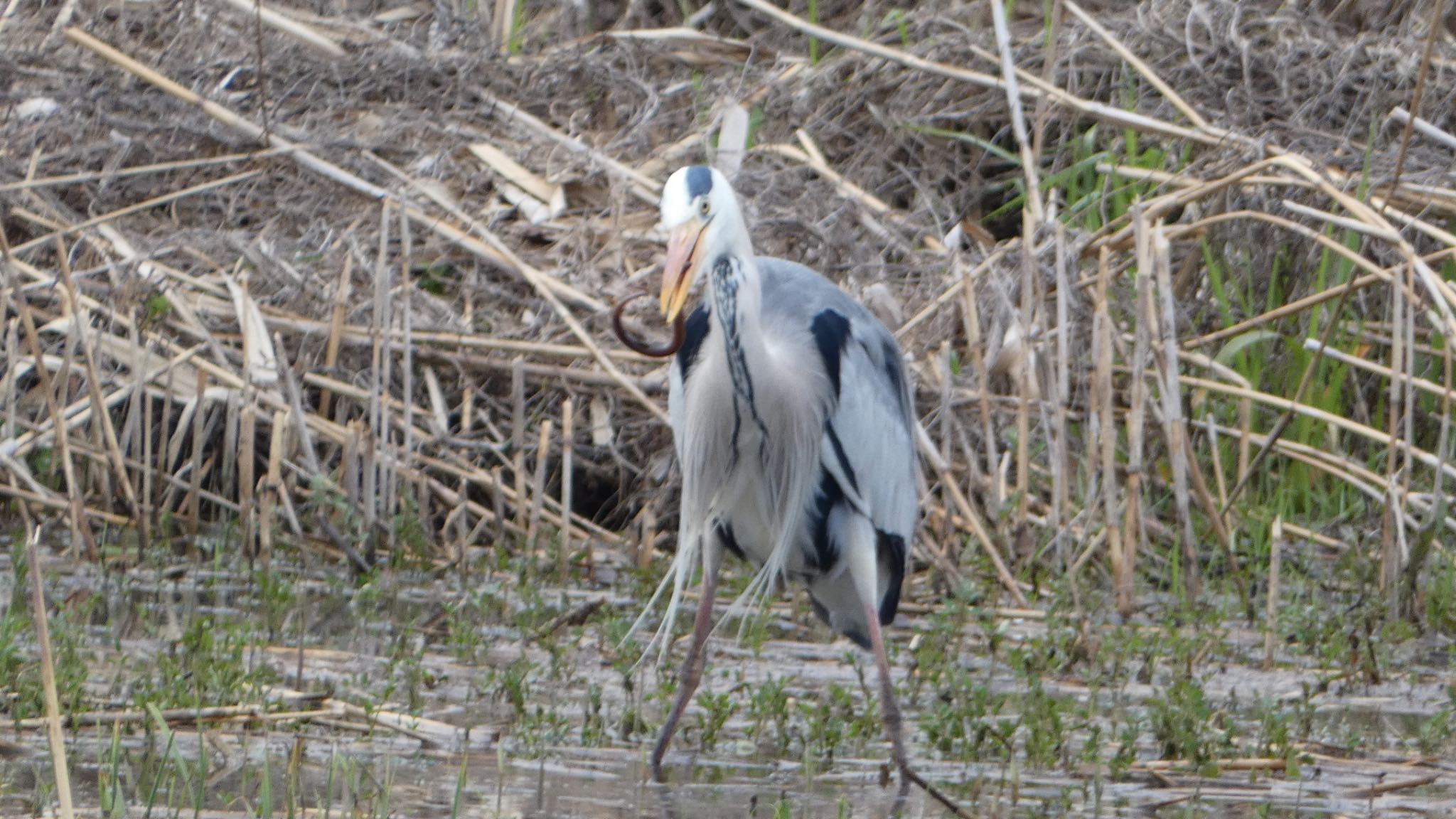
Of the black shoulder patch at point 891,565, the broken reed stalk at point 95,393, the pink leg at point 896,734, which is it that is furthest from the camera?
the broken reed stalk at point 95,393

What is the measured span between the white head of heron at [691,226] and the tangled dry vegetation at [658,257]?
6.31ft

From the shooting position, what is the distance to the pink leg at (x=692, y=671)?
4496 mm

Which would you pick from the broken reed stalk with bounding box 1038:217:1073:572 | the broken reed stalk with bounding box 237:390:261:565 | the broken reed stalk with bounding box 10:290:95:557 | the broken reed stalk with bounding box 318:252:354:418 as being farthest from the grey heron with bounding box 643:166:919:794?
the broken reed stalk with bounding box 318:252:354:418

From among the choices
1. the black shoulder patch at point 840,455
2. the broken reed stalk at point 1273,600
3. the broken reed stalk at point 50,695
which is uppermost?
the black shoulder patch at point 840,455

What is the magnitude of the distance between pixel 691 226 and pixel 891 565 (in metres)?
1.56

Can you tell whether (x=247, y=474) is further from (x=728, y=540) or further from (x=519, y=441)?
(x=728, y=540)

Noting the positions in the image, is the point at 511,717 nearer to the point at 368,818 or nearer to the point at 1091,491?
the point at 368,818

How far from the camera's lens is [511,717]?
4.69m

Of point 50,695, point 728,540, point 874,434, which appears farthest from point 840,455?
point 50,695

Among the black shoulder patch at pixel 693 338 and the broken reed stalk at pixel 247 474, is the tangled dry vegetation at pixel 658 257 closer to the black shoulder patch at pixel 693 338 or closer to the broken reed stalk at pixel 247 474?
the broken reed stalk at pixel 247 474

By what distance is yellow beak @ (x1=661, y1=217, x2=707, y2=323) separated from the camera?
4.16m

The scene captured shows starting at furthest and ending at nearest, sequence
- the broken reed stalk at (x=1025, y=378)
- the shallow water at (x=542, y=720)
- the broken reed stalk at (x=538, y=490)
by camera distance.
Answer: the broken reed stalk at (x=538, y=490)
the broken reed stalk at (x=1025, y=378)
the shallow water at (x=542, y=720)

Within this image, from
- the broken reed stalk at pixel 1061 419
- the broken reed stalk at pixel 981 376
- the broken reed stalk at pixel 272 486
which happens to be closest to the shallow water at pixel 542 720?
the broken reed stalk at pixel 272 486

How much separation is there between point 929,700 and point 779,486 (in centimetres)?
78
